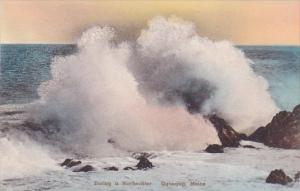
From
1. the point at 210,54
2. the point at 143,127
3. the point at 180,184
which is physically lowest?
the point at 180,184

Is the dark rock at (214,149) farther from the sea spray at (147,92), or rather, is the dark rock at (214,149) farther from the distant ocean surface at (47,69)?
the distant ocean surface at (47,69)

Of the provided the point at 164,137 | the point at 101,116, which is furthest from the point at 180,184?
the point at 101,116

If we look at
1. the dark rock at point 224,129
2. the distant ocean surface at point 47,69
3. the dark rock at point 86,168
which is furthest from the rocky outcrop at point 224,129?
the dark rock at point 86,168

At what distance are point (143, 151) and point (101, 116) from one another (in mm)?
106

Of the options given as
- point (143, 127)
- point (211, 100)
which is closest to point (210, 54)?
point (211, 100)

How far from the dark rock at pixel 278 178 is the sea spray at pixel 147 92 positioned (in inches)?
3.9

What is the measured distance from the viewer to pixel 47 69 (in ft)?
2.97

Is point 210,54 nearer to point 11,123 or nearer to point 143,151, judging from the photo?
point 143,151

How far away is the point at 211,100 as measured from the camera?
0.91 metres

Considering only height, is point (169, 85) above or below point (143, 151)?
above

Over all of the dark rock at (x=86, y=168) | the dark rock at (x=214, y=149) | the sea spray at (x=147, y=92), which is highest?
the sea spray at (x=147, y=92)

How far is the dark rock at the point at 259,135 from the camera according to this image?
0.91 meters

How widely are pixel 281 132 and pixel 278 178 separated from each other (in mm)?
89

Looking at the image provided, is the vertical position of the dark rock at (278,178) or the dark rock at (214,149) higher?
the dark rock at (214,149)
